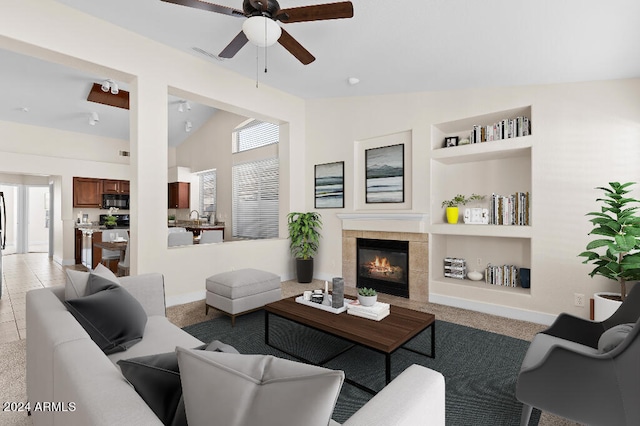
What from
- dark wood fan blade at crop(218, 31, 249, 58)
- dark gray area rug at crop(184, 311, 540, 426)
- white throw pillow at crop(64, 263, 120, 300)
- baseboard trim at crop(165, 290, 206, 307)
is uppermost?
dark wood fan blade at crop(218, 31, 249, 58)

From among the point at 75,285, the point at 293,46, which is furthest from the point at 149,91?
the point at 75,285

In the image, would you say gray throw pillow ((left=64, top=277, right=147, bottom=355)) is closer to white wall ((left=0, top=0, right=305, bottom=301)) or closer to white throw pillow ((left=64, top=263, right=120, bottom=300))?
white throw pillow ((left=64, top=263, right=120, bottom=300))

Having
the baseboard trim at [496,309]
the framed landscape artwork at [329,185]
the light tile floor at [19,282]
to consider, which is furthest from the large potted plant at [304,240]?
the light tile floor at [19,282]

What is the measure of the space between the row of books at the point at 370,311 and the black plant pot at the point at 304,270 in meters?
2.65

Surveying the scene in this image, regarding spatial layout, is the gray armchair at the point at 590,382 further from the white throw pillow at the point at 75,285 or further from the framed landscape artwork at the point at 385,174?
the framed landscape artwork at the point at 385,174

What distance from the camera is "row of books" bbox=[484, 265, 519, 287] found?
12.5ft

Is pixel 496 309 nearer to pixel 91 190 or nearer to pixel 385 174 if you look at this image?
pixel 385 174

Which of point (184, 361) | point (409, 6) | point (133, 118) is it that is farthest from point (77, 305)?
point (409, 6)

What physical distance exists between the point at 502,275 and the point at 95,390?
420cm

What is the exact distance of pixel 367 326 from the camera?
2.22 metres

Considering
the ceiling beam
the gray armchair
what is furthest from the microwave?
the gray armchair

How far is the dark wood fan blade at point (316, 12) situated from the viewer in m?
2.27

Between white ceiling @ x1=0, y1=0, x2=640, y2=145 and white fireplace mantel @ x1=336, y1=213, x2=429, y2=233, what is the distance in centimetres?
171

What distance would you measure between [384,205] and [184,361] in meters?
4.11
